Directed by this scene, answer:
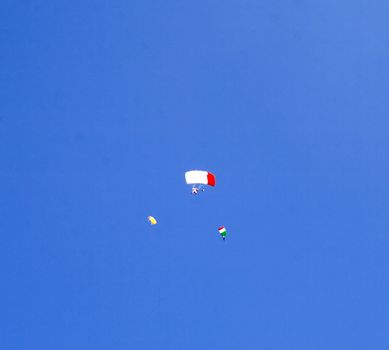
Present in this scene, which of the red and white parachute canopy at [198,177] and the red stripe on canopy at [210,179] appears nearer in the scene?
the red and white parachute canopy at [198,177]

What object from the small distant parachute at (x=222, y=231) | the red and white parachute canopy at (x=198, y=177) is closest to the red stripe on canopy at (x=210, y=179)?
the red and white parachute canopy at (x=198, y=177)

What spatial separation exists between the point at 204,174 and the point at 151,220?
357 cm

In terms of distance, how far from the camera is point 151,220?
63.4 ft

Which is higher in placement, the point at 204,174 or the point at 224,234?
the point at 204,174

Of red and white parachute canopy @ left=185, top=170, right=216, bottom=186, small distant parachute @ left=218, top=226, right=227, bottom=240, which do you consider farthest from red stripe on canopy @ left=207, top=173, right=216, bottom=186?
small distant parachute @ left=218, top=226, right=227, bottom=240

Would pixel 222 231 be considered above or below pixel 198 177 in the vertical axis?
below

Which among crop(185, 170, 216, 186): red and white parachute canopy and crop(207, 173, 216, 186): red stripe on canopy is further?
crop(207, 173, 216, 186): red stripe on canopy

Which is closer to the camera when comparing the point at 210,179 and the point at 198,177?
the point at 198,177

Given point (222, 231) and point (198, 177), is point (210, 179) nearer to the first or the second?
point (198, 177)

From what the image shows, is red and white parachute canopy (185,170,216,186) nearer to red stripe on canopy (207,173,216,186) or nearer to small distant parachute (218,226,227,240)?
red stripe on canopy (207,173,216,186)

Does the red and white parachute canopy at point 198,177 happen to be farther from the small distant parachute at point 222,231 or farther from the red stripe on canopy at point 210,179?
the small distant parachute at point 222,231

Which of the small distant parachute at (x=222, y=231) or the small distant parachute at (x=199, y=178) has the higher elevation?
the small distant parachute at (x=199, y=178)

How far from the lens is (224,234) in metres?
19.2

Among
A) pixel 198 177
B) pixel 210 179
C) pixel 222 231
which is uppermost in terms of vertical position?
pixel 210 179
